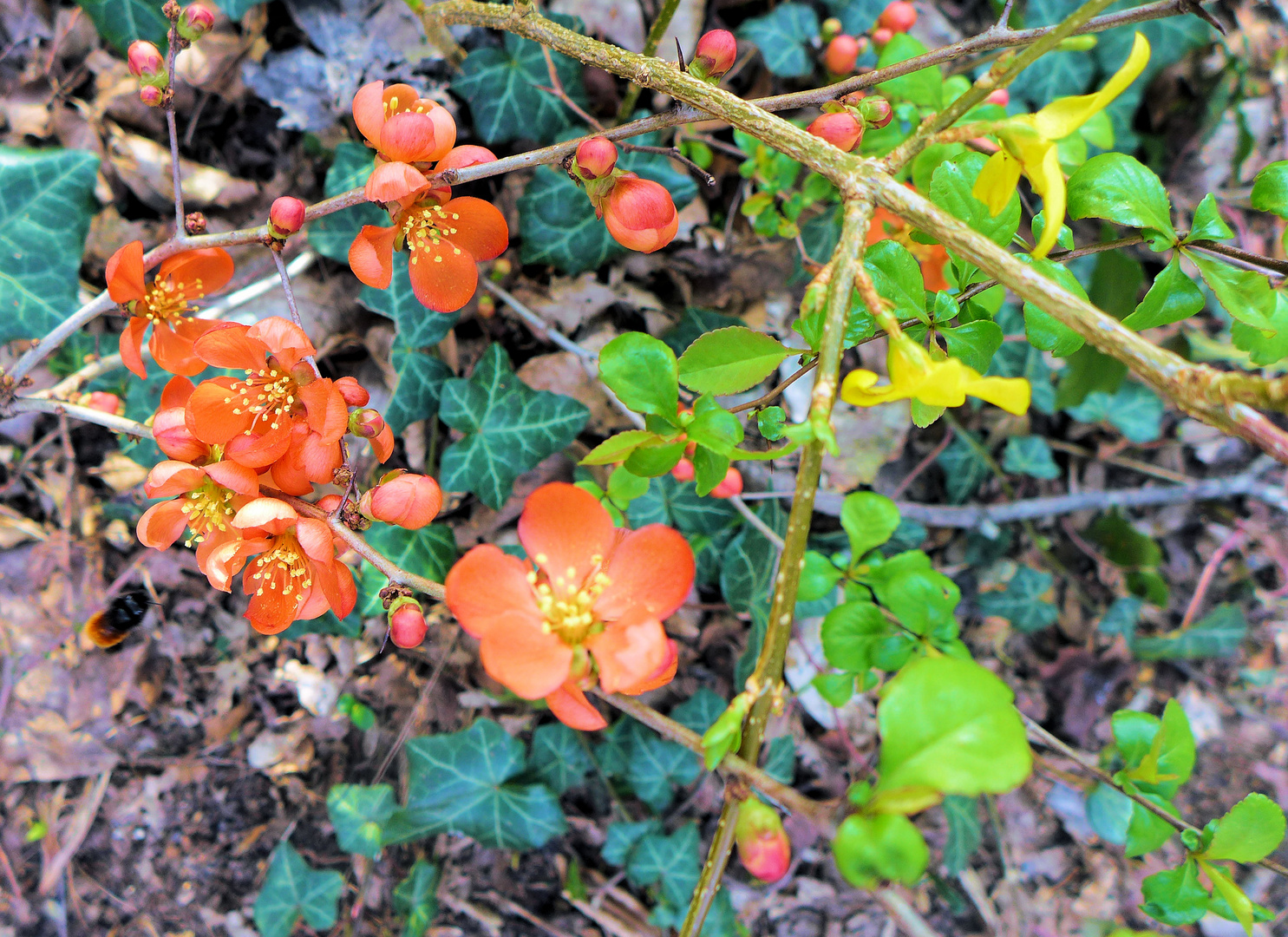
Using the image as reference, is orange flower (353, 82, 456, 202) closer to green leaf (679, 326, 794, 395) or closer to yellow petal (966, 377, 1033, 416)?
green leaf (679, 326, 794, 395)

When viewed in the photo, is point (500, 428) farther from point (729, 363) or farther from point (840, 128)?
point (840, 128)

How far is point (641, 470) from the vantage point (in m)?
1.15

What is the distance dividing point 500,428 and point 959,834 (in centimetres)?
207

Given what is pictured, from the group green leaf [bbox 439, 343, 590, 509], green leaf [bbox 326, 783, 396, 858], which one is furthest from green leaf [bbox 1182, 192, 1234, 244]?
green leaf [bbox 326, 783, 396, 858]

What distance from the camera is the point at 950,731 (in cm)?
69

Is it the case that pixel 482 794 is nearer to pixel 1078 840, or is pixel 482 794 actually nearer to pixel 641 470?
pixel 641 470

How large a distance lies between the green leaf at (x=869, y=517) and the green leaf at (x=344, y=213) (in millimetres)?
1439

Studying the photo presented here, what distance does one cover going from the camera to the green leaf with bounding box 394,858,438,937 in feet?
7.56

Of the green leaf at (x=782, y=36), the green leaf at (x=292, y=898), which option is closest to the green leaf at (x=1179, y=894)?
the green leaf at (x=782, y=36)

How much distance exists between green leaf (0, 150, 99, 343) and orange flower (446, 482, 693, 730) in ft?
5.08

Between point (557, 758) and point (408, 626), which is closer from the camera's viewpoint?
point (408, 626)

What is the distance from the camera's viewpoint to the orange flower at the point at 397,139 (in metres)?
1.11

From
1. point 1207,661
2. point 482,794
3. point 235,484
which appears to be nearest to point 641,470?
point 235,484

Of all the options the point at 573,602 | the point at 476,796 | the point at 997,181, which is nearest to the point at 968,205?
the point at 997,181
